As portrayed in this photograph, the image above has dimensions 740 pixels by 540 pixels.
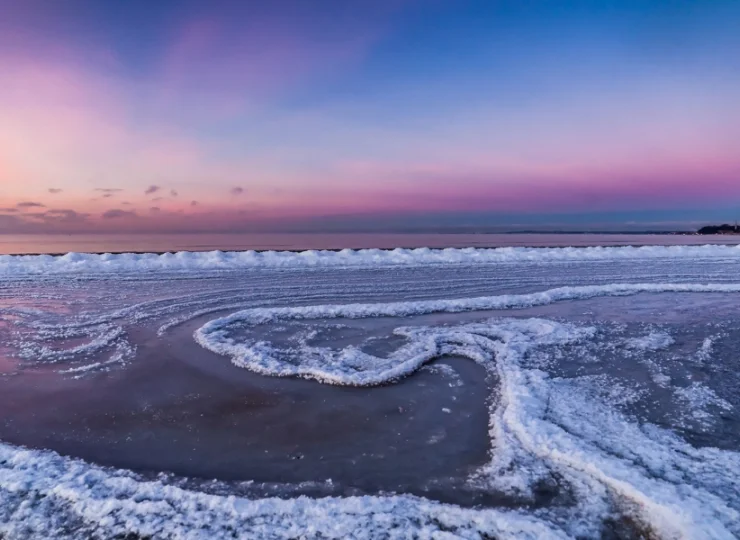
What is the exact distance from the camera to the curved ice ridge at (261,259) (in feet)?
65.1

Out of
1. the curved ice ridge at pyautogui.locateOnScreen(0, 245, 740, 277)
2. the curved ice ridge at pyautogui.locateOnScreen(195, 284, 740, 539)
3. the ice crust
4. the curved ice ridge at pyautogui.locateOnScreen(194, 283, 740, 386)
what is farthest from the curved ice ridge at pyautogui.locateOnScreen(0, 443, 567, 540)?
the curved ice ridge at pyautogui.locateOnScreen(0, 245, 740, 277)

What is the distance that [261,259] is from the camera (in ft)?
74.5

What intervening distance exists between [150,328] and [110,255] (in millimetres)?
14704

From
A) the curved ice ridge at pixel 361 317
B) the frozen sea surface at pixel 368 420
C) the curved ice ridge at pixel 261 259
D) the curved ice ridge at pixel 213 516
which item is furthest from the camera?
the curved ice ridge at pixel 261 259

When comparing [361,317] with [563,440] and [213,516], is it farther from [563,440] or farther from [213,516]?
[213,516]

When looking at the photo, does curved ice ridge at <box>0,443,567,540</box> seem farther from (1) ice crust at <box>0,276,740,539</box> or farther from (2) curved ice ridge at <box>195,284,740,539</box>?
(2) curved ice ridge at <box>195,284,740,539</box>

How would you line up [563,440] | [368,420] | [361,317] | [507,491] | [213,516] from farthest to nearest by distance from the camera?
[361,317], [368,420], [563,440], [507,491], [213,516]

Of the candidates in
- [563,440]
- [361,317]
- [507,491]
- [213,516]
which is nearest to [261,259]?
[361,317]

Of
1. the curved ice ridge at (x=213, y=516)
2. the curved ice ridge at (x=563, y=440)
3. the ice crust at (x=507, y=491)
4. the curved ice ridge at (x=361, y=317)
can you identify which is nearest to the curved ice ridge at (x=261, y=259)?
the curved ice ridge at (x=361, y=317)

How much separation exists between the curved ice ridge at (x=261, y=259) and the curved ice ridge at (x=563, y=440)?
12565mm

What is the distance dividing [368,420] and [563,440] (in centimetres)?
203

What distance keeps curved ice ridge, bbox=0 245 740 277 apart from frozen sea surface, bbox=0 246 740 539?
8.53 m

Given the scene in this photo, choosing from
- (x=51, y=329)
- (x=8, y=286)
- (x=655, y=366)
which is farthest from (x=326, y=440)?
(x=8, y=286)

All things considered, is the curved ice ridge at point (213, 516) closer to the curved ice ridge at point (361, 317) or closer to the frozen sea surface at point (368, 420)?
the frozen sea surface at point (368, 420)
